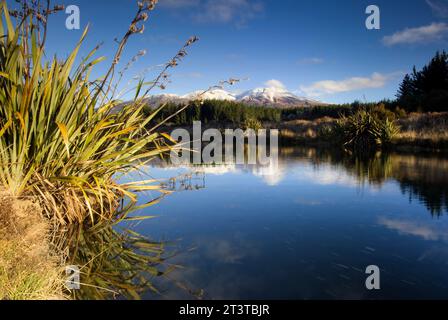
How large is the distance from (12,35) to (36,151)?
1193 mm

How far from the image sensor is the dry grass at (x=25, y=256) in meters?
1.98

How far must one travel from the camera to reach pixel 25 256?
2.45 metres

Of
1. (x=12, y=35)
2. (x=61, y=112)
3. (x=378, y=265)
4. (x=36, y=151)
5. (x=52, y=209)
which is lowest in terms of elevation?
(x=378, y=265)

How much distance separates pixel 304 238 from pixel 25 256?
249 centimetres

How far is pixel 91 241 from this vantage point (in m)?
3.32

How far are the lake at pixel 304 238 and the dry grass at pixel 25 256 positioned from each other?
2.28 ft

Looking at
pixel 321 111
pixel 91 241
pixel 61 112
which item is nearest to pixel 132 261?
pixel 91 241

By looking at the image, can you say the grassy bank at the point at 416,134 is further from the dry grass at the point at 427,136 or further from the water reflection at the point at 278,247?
the water reflection at the point at 278,247

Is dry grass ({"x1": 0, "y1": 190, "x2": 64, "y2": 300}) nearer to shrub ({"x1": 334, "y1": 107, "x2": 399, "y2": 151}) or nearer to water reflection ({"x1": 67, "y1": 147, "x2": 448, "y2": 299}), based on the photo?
water reflection ({"x1": 67, "y1": 147, "x2": 448, "y2": 299})

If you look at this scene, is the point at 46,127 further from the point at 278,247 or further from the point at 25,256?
the point at 278,247

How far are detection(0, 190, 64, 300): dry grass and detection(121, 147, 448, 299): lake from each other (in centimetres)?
70
